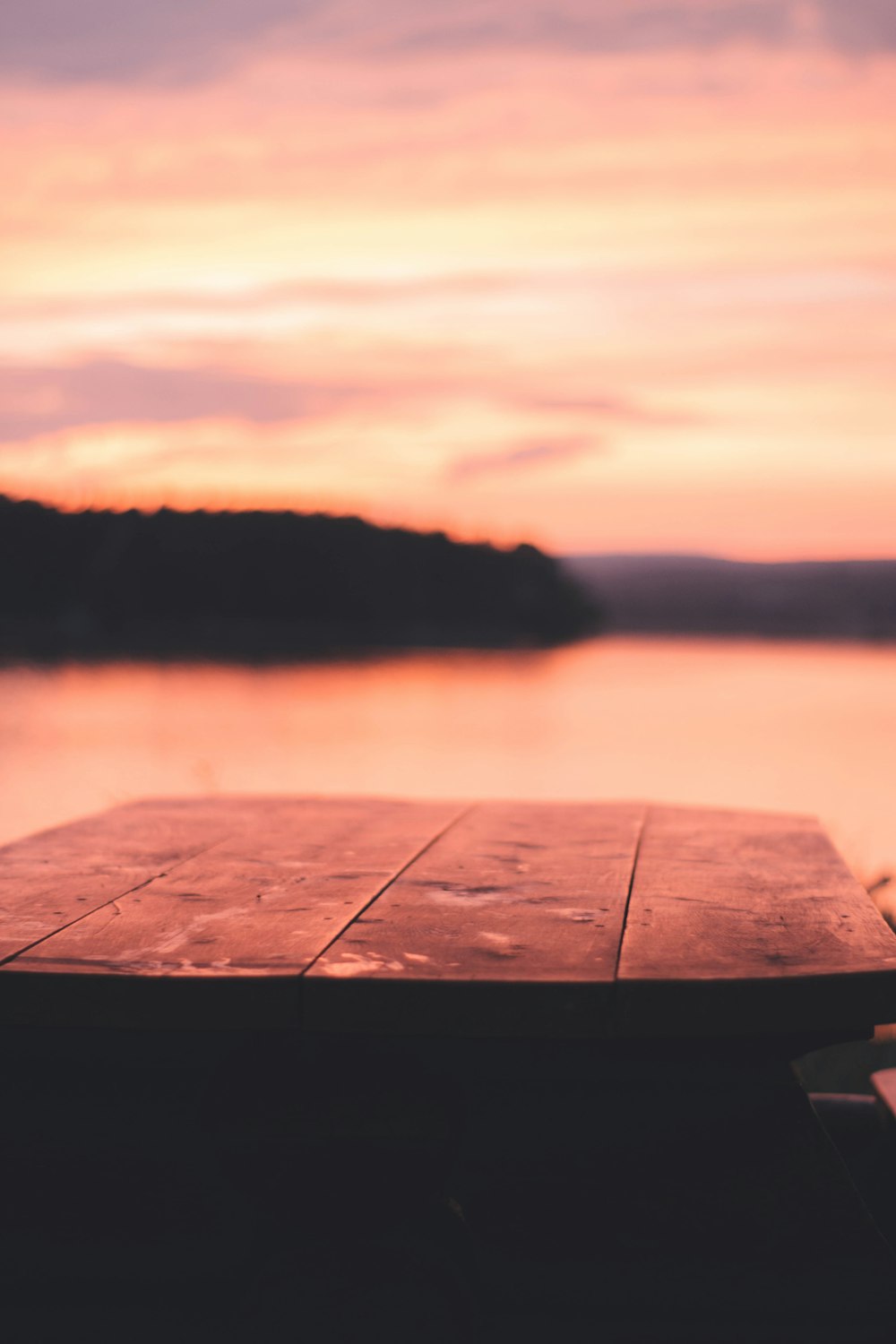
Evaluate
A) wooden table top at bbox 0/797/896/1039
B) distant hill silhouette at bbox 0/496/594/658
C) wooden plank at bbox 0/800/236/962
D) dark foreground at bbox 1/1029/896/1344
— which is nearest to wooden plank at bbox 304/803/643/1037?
wooden table top at bbox 0/797/896/1039

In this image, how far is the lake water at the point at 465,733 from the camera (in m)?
7.71

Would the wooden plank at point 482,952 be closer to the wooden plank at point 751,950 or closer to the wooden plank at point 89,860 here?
the wooden plank at point 751,950

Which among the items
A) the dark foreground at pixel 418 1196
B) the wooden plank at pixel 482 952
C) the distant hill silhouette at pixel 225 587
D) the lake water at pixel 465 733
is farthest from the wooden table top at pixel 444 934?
the distant hill silhouette at pixel 225 587

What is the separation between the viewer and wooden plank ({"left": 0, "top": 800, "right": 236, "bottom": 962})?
5.01 ft

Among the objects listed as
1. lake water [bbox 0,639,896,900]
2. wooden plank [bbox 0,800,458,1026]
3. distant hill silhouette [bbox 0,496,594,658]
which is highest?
distant hill silhouette [bbox 0,496,594,658]

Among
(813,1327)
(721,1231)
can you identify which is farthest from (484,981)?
(813,1327)

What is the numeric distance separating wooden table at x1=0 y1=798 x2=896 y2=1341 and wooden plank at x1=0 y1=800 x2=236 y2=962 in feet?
0.04

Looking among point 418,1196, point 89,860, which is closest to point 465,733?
point 89,860

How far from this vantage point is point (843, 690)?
11453 millimetres

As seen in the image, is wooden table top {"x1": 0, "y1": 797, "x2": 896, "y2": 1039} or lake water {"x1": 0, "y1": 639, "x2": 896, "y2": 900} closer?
wooden table top {"x1": 0, "y1": 797, "x2": 896, "y2": 1039}

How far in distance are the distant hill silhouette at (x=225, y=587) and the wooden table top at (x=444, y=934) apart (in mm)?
7689

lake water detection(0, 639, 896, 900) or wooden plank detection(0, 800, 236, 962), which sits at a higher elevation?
wooden plank detection(0, 800, 236, 962)

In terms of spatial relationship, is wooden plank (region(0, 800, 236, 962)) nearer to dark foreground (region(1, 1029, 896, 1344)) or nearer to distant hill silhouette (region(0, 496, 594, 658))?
dark foreground (region(1, 1029, 896, 1344))

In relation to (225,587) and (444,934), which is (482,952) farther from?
(225,587)
